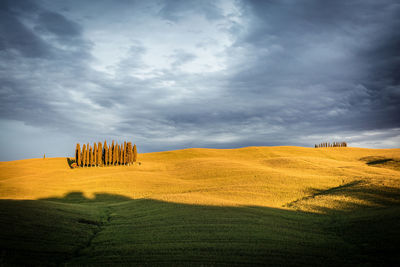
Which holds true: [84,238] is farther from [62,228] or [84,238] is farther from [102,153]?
[102,153]

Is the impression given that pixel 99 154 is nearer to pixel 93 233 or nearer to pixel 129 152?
pixel 129 152

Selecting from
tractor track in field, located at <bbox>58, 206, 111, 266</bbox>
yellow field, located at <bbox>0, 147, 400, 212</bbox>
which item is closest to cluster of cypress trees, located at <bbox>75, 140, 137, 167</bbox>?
yellow field, located at <bbox>0, 147, 400, 212</bbox>

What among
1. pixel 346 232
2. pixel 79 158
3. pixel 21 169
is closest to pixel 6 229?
pixel 346 232

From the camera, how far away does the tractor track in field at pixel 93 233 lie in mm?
8328

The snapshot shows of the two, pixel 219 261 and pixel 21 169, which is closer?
pixel 219 261

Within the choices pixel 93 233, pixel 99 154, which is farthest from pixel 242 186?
pixel 99 154

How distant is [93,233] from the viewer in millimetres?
11453

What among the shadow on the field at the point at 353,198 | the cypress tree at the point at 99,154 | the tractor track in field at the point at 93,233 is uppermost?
the cypress tree at the point at 99,154

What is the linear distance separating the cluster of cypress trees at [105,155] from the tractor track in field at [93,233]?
27230mm

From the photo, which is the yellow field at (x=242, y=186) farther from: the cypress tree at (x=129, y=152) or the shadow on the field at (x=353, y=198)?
the cypress tree at (x=129, y=152)

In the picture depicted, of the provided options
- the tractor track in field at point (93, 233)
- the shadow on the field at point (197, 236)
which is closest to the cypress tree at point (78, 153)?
the tractor track in field at point (93, 233)

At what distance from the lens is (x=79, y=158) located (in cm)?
4184

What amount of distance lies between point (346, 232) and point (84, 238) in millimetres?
11089

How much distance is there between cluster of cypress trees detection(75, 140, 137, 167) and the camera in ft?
138
